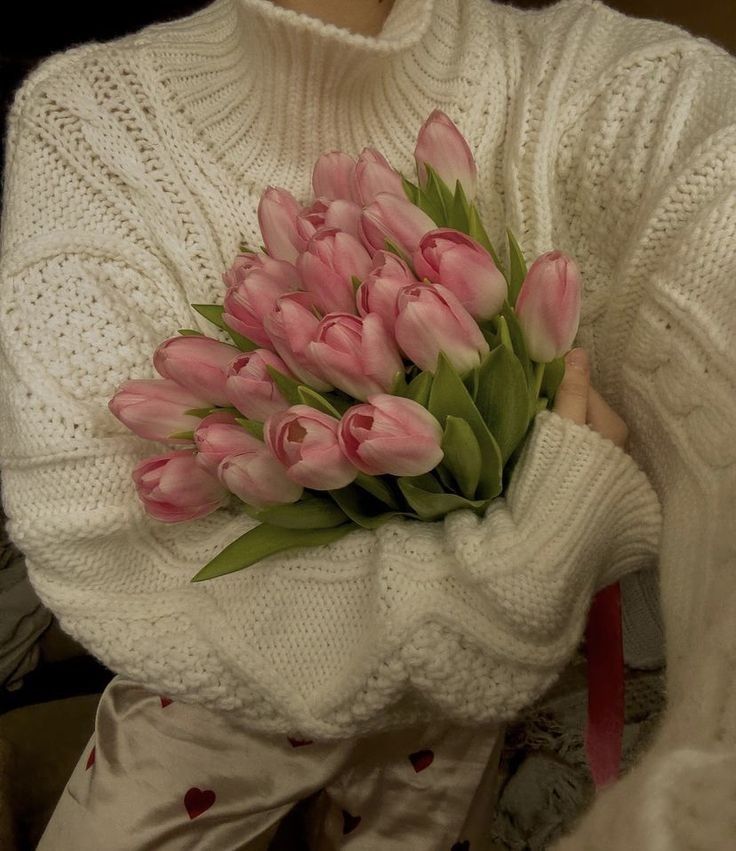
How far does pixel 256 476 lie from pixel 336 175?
198 mm

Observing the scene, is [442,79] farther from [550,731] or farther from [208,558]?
[550,731]

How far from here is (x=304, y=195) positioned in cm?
62

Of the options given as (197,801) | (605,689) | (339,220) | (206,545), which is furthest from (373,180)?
(197,801)

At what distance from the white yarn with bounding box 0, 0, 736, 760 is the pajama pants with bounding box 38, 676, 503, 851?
4.5 inches

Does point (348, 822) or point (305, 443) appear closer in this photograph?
point (305, 443)

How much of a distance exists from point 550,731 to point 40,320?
2.94 ft

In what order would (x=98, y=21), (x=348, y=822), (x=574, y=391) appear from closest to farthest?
(x=574, y=391), (x=348, y=822), (x=98, y=21)

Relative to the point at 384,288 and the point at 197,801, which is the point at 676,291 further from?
the point at 197,801

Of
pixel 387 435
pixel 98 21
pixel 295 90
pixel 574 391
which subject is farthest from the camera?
pixel 98 21

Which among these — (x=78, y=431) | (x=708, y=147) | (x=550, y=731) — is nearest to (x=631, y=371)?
(x=708, y=147)

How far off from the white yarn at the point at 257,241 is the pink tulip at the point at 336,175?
12 centimetres

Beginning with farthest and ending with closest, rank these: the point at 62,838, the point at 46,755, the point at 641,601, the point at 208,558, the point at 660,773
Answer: the point at 46,755 < the point at 641,601 < the point at 62,838 < the point at 208,558 < the point at 660,773

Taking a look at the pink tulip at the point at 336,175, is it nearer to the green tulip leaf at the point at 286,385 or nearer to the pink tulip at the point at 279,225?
the pink tulip at the point at 279,225

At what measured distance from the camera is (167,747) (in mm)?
623
